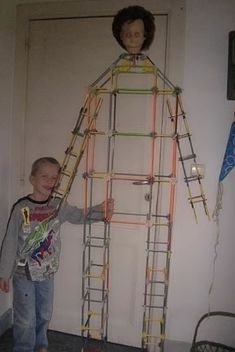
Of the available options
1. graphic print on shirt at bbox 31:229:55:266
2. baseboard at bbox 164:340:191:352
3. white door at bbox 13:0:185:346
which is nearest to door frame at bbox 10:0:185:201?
white door at bbox 13:0:185:346

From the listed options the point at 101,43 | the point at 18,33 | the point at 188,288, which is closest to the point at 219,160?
the point at 188,288

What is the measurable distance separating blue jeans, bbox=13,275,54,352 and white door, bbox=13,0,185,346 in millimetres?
330

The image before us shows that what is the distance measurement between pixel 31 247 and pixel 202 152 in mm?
1003

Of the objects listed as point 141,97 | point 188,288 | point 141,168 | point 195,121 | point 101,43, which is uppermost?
point 101,43

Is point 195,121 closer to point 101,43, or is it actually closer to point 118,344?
point 101,43

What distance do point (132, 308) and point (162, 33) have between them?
5.13ft

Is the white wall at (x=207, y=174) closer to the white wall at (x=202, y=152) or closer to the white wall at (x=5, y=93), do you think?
the white wall at (x=202, y=152)

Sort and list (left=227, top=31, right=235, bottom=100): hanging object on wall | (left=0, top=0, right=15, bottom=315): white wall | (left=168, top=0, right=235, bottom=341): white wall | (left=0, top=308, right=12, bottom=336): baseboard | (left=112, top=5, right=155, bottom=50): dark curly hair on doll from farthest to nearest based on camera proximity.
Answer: (left=0, top=308, right=12, bottom=336): baseboard, (left=0, top=0, right=15, bottom=315): white wall, (left=168, top=0, right=235, bottom=341): white wall, (left=227, top=31, right=235, bottom=100): hanging object on wall, (left=112, top=5, right=155, bottom=50): dark curly hair on doll

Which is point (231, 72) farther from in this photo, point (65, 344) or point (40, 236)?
point (65, 344)

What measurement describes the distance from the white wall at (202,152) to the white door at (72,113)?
176 millimetres

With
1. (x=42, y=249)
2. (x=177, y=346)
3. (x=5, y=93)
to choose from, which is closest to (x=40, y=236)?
(x=42, y=249)

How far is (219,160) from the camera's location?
6.29 ft

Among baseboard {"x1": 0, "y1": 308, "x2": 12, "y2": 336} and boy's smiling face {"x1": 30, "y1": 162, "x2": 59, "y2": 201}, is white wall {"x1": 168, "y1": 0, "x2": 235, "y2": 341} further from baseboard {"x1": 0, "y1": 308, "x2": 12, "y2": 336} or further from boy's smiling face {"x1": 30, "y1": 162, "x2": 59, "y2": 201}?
baseboard {"x1": 0, "y1": 308, "x2": 12, "y2": 336}

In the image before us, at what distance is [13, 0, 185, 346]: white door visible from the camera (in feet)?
6.77
